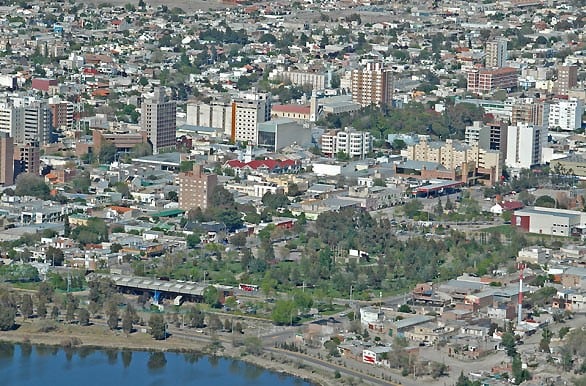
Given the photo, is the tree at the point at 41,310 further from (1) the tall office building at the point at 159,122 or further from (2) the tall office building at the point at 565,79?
(2) the tall office building at the point at 565,79

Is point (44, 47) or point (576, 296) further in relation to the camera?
point (44, 47)

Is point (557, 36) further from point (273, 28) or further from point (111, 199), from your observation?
point (111, 199)

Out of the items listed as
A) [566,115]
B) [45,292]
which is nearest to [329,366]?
[45,292]

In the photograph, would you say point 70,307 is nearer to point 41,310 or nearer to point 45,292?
point 41,310

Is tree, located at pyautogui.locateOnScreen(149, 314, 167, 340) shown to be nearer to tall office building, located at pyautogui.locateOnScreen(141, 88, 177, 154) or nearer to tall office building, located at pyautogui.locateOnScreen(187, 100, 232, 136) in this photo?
tall office building, located at pyautogui.locateOnScreen(141, 88, 177, 154)

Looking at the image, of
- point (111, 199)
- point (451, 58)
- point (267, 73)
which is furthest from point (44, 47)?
point (111, 199)

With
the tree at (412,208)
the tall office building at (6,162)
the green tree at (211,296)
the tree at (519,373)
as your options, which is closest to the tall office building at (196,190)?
the tree at (412,208)

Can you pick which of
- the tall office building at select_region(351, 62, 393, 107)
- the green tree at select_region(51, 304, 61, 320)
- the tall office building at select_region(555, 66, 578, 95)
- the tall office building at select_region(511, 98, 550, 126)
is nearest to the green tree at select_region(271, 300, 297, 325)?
the green tree at select_region(51, 304, 61, 320)
